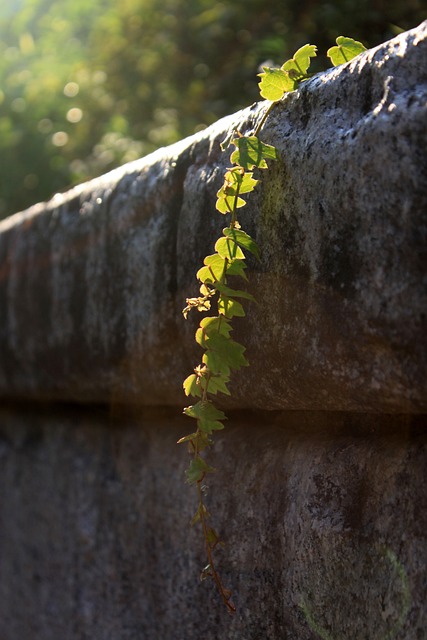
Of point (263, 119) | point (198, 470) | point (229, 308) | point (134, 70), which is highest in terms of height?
point (134, 70)

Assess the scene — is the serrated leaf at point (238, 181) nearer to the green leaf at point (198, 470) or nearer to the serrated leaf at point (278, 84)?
the serrated leaf at point (278, 84)

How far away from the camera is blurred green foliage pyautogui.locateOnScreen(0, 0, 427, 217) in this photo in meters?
2.38

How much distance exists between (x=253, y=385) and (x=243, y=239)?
23cm

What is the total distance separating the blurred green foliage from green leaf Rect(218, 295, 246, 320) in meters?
1.28

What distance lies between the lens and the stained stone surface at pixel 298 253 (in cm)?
85

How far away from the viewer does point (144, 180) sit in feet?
4.64

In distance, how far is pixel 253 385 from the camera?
3.76 feet

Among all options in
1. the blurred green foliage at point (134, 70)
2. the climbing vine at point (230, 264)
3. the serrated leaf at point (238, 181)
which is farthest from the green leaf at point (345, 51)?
the blurred green foliage at point (134, 70)

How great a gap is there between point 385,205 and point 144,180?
66 cm

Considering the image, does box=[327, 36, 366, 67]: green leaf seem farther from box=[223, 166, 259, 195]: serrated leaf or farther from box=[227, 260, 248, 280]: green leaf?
box=[227, 260, 248, 280]: green leaf

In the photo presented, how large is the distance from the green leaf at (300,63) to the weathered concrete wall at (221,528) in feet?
1.59

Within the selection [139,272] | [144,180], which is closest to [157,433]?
[139,272]

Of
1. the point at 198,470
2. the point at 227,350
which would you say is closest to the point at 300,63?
the point at 227,350

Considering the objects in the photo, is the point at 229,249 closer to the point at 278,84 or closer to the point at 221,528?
the point at 278,84
